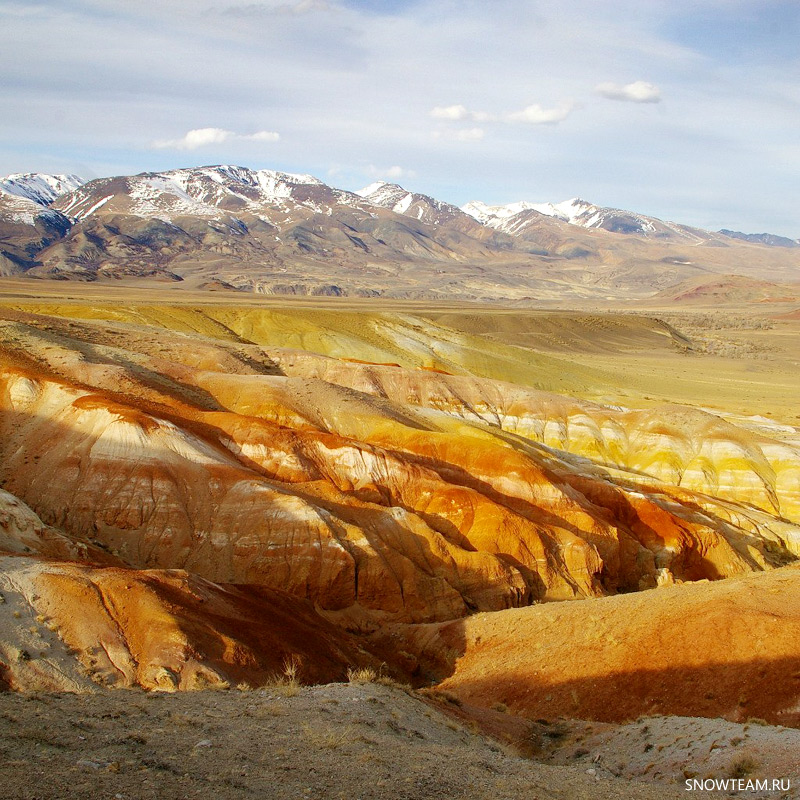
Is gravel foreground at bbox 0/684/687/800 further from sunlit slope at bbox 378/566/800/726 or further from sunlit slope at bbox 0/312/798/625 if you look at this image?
sunlit slope at bbox 0/312/798/625

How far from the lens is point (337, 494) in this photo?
3078 centimetres

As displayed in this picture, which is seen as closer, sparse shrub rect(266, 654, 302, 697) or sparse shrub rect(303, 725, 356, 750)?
sparse shrub rect(303, 725, 356, 750)

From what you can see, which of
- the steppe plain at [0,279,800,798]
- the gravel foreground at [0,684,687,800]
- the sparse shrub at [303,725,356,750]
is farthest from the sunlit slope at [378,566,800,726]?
the sparse shrub at [303,725,356,750]

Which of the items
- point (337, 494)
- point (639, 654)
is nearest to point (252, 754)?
point (639, 654)

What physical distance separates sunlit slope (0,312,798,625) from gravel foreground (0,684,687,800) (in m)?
13.7

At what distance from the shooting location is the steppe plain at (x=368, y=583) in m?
11.5

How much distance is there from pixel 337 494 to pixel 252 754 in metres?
20.2

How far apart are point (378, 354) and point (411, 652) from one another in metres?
60.4

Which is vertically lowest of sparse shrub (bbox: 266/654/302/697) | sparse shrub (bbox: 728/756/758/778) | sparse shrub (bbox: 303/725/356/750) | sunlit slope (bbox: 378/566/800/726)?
sunlit slope (bbox: 378/566/800/726)

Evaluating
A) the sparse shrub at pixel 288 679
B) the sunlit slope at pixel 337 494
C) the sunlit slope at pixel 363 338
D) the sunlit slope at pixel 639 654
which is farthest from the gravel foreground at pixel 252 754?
the sunlit slope at pixel 363 338

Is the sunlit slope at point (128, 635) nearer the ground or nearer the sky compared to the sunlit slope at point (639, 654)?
nearer the sky

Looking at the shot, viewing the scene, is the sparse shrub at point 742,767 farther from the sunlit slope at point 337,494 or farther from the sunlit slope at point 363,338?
the sunlit slope at point 363,338

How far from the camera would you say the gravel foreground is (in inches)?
357

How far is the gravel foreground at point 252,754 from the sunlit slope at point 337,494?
44.9ft
